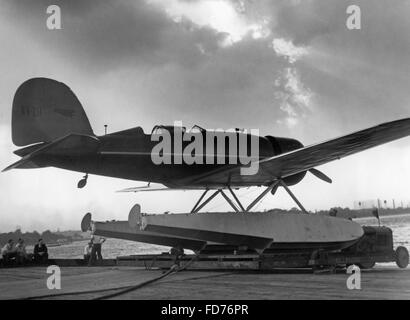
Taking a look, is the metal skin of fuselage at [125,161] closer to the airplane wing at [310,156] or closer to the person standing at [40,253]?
the airplane wing at [310,156]

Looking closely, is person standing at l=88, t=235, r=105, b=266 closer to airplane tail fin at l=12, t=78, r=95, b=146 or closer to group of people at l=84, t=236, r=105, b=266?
group of people at l=84, t=236, r=105, b=266

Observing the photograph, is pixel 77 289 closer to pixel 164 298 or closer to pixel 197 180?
pixel 164 298

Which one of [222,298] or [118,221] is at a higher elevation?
[118,221]

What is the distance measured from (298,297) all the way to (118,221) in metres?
5.75

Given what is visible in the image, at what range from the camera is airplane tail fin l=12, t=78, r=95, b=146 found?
9.27 meters

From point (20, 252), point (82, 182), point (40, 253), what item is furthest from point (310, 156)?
point (20, 252)

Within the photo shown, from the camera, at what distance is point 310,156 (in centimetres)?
1059

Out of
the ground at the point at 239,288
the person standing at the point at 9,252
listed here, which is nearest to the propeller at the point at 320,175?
the ground at the point at 239,288

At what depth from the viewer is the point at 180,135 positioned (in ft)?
34.7

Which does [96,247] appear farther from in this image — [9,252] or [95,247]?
[9,252]

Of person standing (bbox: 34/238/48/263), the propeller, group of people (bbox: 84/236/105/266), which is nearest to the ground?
the propeller

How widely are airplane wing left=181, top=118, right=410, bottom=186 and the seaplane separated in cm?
3

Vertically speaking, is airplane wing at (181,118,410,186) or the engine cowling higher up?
the engine cowling

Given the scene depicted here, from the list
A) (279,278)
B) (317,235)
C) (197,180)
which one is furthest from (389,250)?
(197,180)
